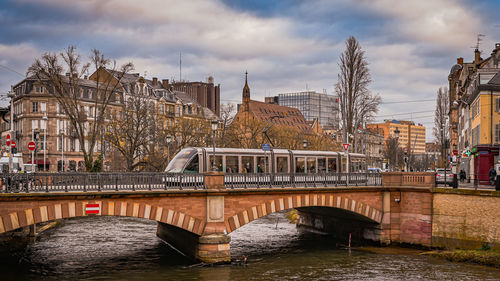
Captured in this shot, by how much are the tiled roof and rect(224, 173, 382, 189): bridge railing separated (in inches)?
2829

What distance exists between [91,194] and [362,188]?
16687mm

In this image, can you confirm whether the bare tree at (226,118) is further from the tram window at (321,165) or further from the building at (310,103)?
the building at (310,103)

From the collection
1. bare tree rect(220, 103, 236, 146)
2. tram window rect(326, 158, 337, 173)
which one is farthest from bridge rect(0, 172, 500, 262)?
bare tree rect(220, 103, 236, 146)

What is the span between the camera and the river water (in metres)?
26.2

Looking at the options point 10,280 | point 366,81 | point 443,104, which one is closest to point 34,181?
point 10,280

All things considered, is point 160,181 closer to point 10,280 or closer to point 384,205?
point 10,280

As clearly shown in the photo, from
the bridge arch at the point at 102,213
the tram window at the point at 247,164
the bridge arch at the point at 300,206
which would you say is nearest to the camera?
the bridge arch at the point at 102,213

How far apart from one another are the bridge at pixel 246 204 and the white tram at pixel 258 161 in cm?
233

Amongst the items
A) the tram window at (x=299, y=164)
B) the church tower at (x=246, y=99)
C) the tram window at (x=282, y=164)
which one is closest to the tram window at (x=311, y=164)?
the tram window at (x=299, y=164)

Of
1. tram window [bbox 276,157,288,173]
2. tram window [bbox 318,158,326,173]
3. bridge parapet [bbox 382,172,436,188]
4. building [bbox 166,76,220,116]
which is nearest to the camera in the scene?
bridge parapet [bbox 382,172,436,188]

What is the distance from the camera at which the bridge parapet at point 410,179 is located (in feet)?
110

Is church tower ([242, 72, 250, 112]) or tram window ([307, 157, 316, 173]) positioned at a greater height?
church tower ([242, 72, 250, 112])

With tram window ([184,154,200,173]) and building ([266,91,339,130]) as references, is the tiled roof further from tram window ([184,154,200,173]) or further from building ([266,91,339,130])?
tram window ([184,154,200,173])

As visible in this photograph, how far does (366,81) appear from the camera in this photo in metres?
52.8
